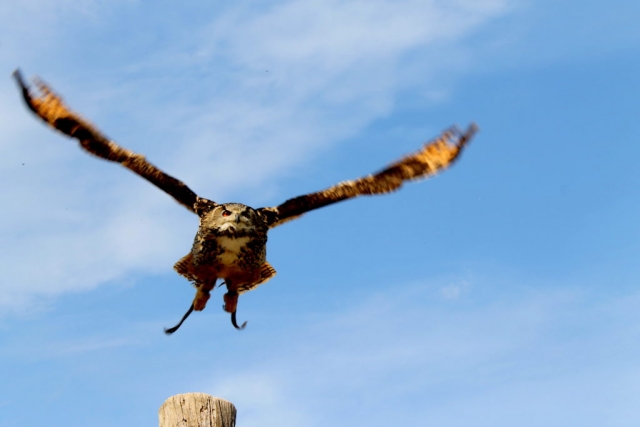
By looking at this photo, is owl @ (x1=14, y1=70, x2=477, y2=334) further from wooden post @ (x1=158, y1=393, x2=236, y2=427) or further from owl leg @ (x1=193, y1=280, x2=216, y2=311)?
wooden post @ (x1=158, y1=393, x2=236, y2=427)

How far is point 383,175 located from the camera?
1020cm

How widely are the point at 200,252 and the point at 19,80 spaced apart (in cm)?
281

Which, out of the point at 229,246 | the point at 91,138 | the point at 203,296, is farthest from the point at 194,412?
the point at 91,138

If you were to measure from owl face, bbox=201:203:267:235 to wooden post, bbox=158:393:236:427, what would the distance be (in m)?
3.98

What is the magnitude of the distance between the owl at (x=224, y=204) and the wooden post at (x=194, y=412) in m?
3.98

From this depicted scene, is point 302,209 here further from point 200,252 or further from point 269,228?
point 200,252

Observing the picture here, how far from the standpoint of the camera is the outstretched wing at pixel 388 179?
9.84 m

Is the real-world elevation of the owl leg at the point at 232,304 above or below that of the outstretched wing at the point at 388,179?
below

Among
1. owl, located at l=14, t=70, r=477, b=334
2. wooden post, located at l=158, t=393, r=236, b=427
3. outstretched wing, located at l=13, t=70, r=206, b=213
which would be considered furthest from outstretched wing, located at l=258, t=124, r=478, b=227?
wooden post, located at l=158, t=393, r=236, b=427

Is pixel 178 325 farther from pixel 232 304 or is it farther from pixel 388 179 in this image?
pixel 388 179

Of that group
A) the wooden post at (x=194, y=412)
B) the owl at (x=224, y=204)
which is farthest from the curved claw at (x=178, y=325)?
the wooden post at (x=194, y=412)

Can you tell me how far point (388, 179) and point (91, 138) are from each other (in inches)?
140

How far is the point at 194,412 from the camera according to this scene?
5938 mm

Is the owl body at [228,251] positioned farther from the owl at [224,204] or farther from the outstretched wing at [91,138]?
the outstretched wing at [91,138]
